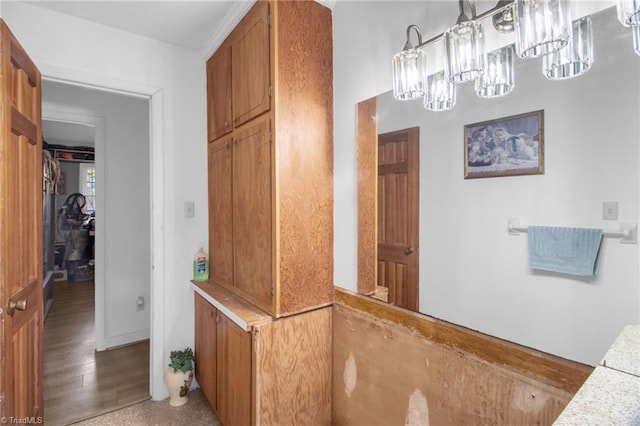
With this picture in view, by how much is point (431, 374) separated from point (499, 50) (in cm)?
116

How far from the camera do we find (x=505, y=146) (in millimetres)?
1024

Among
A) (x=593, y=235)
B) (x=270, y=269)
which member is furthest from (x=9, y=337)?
(x=593, y=235)

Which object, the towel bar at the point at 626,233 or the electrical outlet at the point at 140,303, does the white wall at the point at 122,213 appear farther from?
the towel bar at the point at 626,233

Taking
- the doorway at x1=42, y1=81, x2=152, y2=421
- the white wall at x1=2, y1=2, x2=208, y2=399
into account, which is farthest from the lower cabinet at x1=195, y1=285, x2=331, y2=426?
the doorway at x1=42, y1=81, x2=152, y2=421

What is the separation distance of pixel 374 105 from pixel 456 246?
747 mm

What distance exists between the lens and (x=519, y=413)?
0.97m

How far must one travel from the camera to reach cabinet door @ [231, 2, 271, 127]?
61.3 inches

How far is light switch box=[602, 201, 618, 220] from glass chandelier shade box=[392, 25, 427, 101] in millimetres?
691

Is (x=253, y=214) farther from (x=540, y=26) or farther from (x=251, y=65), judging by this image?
(x=540, y=26)

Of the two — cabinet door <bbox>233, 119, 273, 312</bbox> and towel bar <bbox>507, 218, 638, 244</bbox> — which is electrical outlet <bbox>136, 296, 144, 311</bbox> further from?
towel bar <bbox>507, 218, 638, 244</bbox>

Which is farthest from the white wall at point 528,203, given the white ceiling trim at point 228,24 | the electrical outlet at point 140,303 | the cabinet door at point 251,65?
the electrical outlet at point 140,303

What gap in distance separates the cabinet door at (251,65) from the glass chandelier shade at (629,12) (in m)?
1.24

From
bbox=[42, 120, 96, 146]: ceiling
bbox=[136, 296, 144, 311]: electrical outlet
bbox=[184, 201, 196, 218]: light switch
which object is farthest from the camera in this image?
bbox=[42, 120, 96, 146]: ceiling

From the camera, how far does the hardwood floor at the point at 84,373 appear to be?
211 cm
